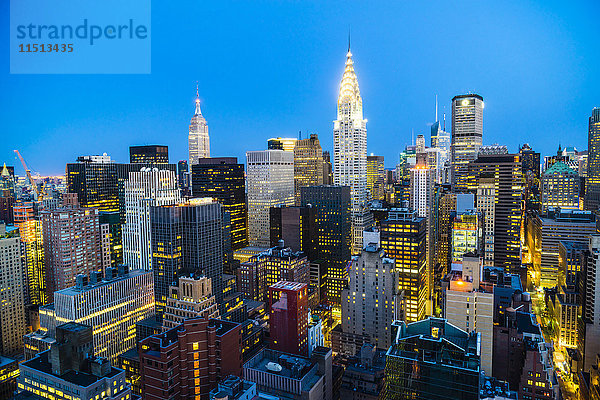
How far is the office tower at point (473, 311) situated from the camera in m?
73.7

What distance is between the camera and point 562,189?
631 feet

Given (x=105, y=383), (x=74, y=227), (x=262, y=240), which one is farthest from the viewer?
(x=262, y=240)

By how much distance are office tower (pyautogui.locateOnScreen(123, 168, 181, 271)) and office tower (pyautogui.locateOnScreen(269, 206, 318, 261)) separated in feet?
143

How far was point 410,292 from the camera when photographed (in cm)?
11112

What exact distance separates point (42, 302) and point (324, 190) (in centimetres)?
10495

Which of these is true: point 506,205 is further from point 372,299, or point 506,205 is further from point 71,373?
point 71,373

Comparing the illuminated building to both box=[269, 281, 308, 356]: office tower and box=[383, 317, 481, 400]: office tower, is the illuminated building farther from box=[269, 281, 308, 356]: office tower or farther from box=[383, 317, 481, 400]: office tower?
box=[383, 317, 481, 400]: office tower

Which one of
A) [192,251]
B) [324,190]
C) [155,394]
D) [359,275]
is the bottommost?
[155,394]

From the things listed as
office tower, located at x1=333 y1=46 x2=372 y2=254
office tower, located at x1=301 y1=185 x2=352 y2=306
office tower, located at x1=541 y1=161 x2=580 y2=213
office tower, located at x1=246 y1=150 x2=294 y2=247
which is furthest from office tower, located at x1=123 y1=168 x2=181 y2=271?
office tower, located at x1=541 y1=161 x2=580 y2=213

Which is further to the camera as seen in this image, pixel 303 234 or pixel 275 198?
pixel 275 198

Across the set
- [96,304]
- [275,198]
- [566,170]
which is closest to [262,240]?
[275,198]

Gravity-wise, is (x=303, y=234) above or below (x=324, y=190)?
below

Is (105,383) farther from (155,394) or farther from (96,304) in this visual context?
(96,304)

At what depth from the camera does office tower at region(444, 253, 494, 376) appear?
73.7m
